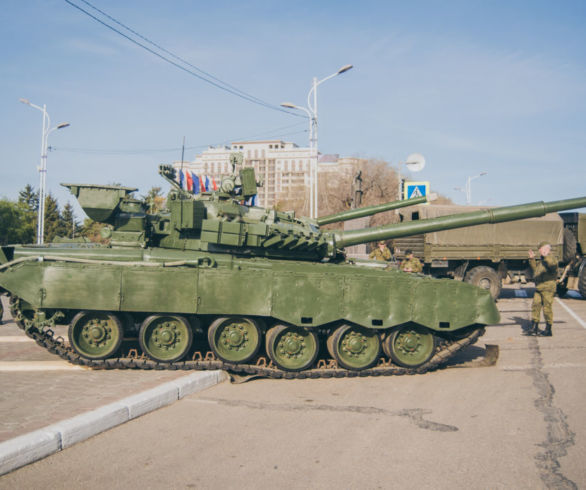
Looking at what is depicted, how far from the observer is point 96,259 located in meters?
9.00

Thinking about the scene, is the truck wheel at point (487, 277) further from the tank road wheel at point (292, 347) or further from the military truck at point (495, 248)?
the tank road wheel at point (292, 347)

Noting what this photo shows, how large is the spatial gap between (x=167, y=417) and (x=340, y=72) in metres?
19.6

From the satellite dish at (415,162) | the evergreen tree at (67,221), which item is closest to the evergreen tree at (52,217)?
the evergreen tree at (67,221)

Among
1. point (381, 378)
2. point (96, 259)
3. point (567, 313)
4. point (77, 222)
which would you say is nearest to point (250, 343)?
point (381, 378)

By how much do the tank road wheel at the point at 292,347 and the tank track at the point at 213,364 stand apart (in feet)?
0.45

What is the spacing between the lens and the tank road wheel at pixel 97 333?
8789 millimetres

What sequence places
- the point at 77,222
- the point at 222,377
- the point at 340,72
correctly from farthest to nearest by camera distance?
the point at 77,222, the point at 340,72, the point at 222,377

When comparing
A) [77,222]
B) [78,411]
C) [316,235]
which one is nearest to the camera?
[78,411]

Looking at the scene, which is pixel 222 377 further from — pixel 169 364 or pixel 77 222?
pixel 77 222

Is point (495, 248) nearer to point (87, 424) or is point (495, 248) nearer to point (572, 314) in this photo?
point (572, 314)

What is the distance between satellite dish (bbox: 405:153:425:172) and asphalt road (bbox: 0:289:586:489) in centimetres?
1447

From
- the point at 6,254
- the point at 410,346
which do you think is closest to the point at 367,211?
the point at 410,346

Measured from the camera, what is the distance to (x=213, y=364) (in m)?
8.78

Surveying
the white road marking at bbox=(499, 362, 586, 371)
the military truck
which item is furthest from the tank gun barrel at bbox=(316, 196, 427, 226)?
the military truck
